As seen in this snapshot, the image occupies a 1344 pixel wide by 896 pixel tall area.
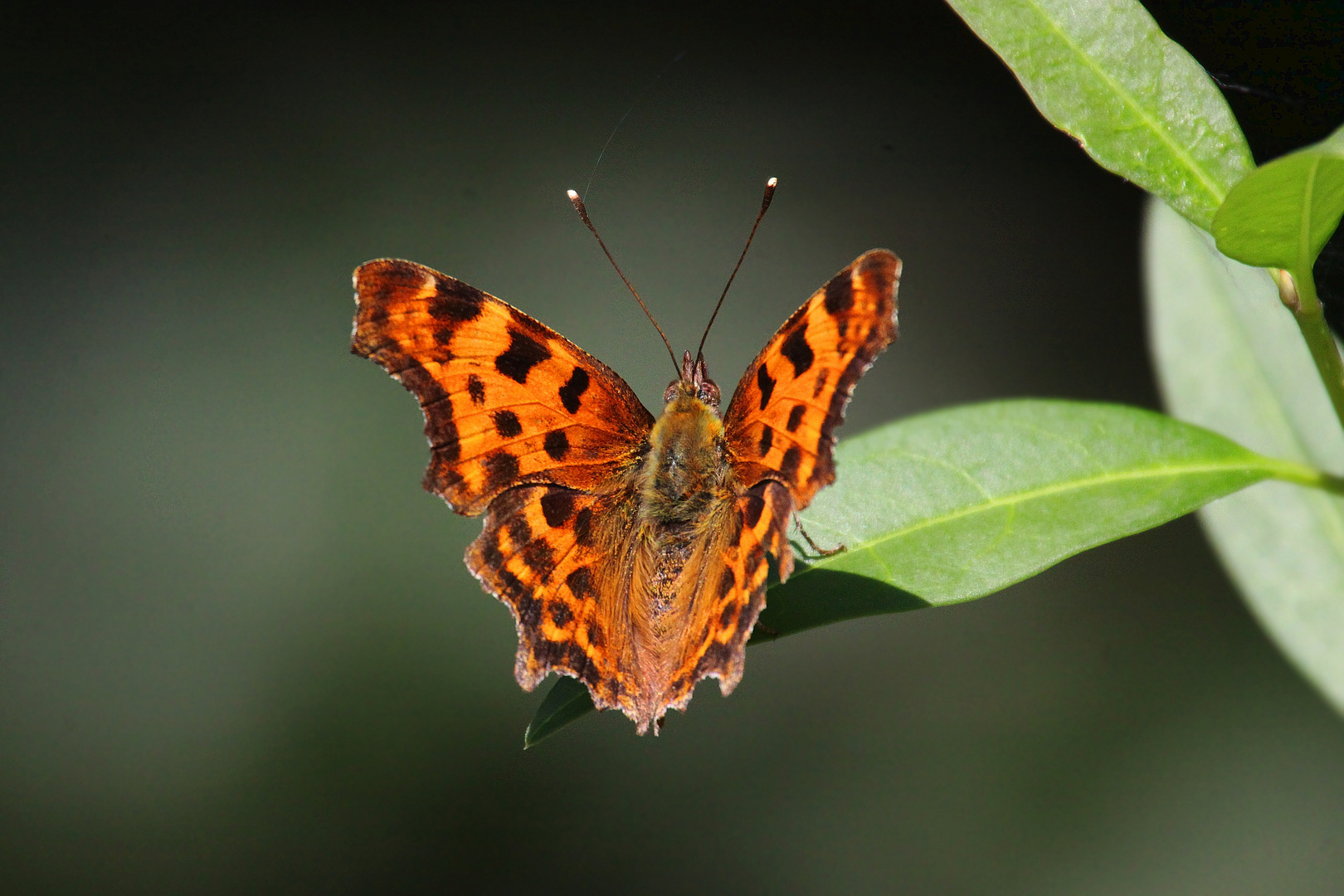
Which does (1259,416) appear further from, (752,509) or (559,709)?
(559,709)

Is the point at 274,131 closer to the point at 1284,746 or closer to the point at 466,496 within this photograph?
the point at 466,496

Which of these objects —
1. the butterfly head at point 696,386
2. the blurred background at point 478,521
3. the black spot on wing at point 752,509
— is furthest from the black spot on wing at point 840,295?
the blurred background at point 478,521

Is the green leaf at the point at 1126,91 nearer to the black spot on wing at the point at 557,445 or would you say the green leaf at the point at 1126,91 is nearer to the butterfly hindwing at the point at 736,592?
the butterfly hindwing at the point at 736,592

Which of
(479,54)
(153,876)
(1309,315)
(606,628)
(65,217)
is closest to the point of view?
(1309,315)

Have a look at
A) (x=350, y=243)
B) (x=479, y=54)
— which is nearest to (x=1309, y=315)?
(x=350, y=243)

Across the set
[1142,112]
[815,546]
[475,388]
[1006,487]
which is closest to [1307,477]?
[1006,487]

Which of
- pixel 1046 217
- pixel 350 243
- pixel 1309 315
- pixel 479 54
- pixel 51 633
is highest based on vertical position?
pixel 479 54
